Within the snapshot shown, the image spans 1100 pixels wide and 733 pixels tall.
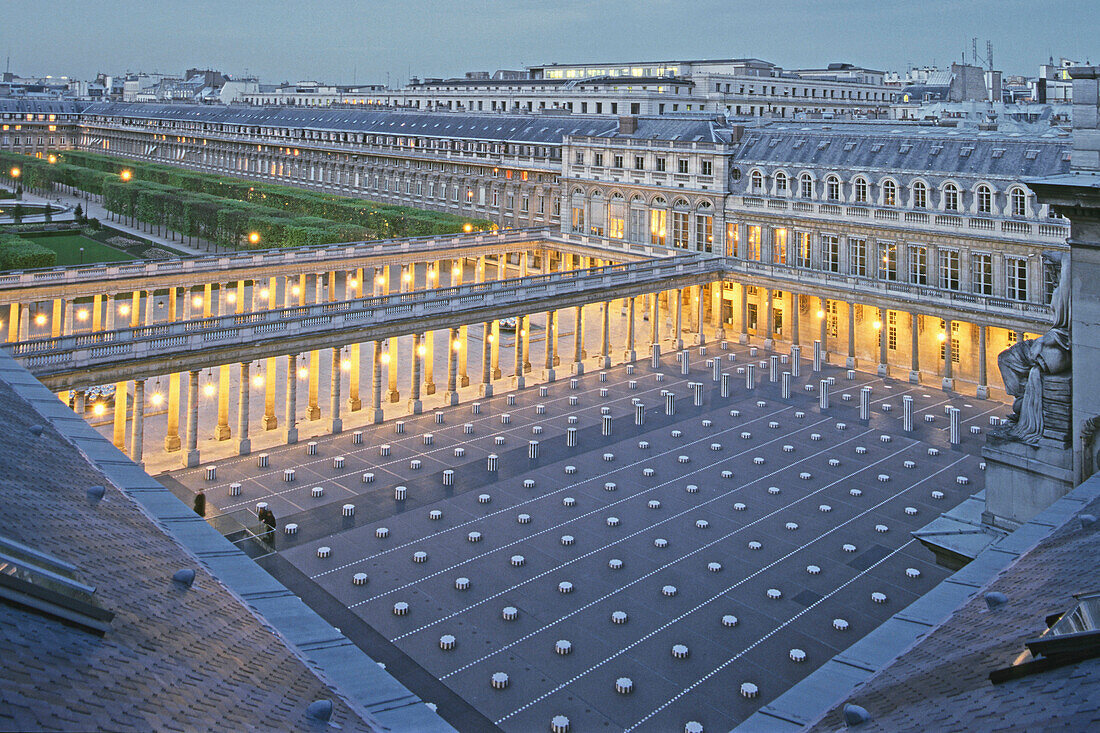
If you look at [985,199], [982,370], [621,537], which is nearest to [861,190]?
[985,199]

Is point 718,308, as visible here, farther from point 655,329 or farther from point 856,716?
point 856,716

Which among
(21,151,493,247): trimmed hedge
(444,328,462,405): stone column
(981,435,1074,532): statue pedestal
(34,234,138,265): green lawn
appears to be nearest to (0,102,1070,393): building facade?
(21,151,493,247): trimmed hedge

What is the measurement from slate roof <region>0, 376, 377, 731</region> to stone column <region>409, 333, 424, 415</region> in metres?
34.9

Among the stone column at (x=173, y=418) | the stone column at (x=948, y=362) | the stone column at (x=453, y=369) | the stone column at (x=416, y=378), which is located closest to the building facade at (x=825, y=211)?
the stone column at (x=948, y=362)

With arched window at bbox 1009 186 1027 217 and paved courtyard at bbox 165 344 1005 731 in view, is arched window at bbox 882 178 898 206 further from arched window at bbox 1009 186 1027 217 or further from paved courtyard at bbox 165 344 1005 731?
paved courtyard at bbox 165 344 1005 731

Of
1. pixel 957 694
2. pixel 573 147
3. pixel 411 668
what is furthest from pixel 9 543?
pixel 573 147

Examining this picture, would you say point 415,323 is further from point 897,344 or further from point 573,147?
point 573,147

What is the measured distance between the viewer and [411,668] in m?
27.7

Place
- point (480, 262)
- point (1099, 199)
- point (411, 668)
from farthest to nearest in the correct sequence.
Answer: point (480, 262) → point (411, 668) → point (1099, 199)

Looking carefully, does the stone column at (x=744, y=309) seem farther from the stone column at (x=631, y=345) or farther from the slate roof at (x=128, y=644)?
the slate roof at (x=128, y=644)

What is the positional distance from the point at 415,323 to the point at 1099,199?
38.6 metres

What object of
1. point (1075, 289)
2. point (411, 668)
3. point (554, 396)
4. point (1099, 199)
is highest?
point (1099, 199)

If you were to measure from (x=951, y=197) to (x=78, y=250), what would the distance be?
84.5 m

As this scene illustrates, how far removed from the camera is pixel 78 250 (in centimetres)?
10025
